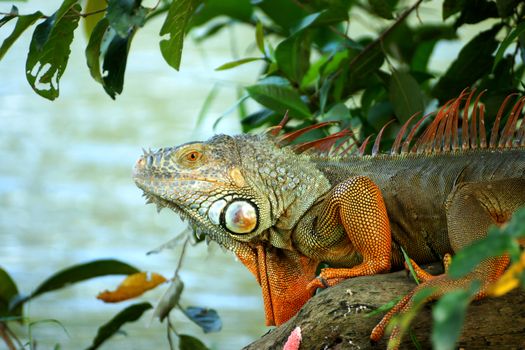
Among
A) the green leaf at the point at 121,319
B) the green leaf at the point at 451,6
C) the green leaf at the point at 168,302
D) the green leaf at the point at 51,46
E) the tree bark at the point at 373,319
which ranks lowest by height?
the green leaf at the point at 121,319

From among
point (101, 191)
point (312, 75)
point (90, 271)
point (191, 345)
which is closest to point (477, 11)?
point (312, 75)

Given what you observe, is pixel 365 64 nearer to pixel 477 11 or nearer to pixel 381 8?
pixel 381 8

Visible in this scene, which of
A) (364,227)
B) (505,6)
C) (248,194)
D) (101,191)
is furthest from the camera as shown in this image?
(101,191)

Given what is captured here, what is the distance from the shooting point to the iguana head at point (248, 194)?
2.33 metres

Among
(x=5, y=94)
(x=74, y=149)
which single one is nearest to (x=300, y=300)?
(x=74, y=149)

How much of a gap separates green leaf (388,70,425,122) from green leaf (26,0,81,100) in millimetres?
1295

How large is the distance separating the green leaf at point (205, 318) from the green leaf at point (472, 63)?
121 centimetres

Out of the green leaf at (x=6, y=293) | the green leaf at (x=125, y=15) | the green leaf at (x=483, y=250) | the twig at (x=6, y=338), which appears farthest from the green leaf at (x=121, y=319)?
the green leaf at (x=483, y=250)

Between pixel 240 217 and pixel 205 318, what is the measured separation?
104 centimetres

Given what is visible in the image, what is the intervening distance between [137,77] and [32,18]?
289 inches

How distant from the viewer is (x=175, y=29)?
2309mm

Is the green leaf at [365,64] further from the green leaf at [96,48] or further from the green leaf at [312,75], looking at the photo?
the green leaf at [96,48]

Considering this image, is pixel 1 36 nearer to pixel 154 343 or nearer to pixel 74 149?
pixel 74 149

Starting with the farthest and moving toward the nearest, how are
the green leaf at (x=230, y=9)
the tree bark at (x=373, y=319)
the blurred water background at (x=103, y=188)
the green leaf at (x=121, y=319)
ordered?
the blurred water background at (x=103, y=188) → the green leaf at (x=230, y=9) → the green leaf at (x=121, y=319) → the tree bark at (x=373, y=319)
